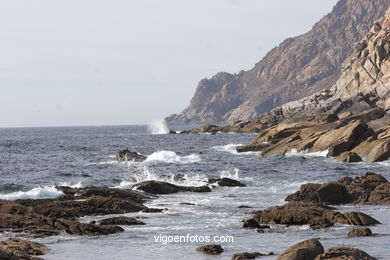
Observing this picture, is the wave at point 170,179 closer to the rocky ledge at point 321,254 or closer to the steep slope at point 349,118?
the steep slope at point 349,118

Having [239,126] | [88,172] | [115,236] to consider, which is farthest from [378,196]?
→ [239,126]

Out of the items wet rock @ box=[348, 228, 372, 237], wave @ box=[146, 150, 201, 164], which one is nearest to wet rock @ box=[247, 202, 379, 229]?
wet rock @ box=[348, 228, 372, 237]

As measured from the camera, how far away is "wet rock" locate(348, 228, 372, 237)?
20.2 metres

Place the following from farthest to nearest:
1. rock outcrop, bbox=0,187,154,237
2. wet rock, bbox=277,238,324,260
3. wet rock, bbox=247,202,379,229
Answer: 1. wet rock, bbox=247,202,379,229
2. rock outcrop, bbox=0,187,154,237
3. wet rock, bbox=277,238,324,260

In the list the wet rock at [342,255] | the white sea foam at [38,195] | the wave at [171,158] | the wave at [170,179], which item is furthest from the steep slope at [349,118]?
the wet rock at [342,255]

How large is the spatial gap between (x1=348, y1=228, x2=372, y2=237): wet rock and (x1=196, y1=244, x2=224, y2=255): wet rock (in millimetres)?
4606

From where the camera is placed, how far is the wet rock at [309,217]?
22.4 m

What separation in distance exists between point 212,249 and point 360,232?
17.0 feet

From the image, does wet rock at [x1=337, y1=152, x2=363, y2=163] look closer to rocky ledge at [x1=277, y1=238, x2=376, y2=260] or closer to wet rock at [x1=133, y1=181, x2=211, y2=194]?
wet rock at [x1=133, y1=181, x2=211, y2=194]

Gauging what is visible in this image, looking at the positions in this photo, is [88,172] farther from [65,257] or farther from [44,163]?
[65,257]

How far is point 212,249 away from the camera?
59.8 ft

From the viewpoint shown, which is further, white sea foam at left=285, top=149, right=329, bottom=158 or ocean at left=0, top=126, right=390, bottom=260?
white sea foam at left=285, top=149, right=329, bottom=158

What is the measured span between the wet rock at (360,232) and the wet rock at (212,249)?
4606 millimetres

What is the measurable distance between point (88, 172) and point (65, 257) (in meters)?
33.9
